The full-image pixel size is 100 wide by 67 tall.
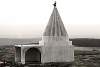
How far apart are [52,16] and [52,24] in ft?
3.13

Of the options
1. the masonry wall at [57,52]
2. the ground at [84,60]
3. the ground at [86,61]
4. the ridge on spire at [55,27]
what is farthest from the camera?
the ground at [84,60]

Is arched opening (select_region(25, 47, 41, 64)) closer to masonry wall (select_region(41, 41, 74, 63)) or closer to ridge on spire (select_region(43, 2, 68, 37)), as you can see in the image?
masonry wall (select_region(41, 41, 74, 63))

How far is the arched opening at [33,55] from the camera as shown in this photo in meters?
23.6

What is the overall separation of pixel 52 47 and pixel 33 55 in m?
2.92

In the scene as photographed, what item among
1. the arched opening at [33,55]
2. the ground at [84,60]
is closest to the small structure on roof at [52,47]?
the arched opening at [33,55]

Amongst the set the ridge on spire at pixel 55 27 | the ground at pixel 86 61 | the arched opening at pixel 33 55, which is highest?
the ridge on spire at pixel 55 27

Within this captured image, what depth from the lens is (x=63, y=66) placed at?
2138cm

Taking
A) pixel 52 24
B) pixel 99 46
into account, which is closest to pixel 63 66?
pixel 52 24

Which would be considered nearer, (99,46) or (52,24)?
(52,24)

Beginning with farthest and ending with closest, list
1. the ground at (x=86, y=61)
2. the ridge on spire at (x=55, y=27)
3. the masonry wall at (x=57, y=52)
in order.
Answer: the ground at (x=86, y=61) < the ridge on spire at (x=55, y=27) < the masonry wall at (x=57, y=52)

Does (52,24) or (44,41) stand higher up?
(52,24)

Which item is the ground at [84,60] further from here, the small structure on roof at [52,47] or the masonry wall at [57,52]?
the small structure on roof at [52,47]

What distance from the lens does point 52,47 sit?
2200 centimetres

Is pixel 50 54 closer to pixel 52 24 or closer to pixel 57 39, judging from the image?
A: pixel 57 39
